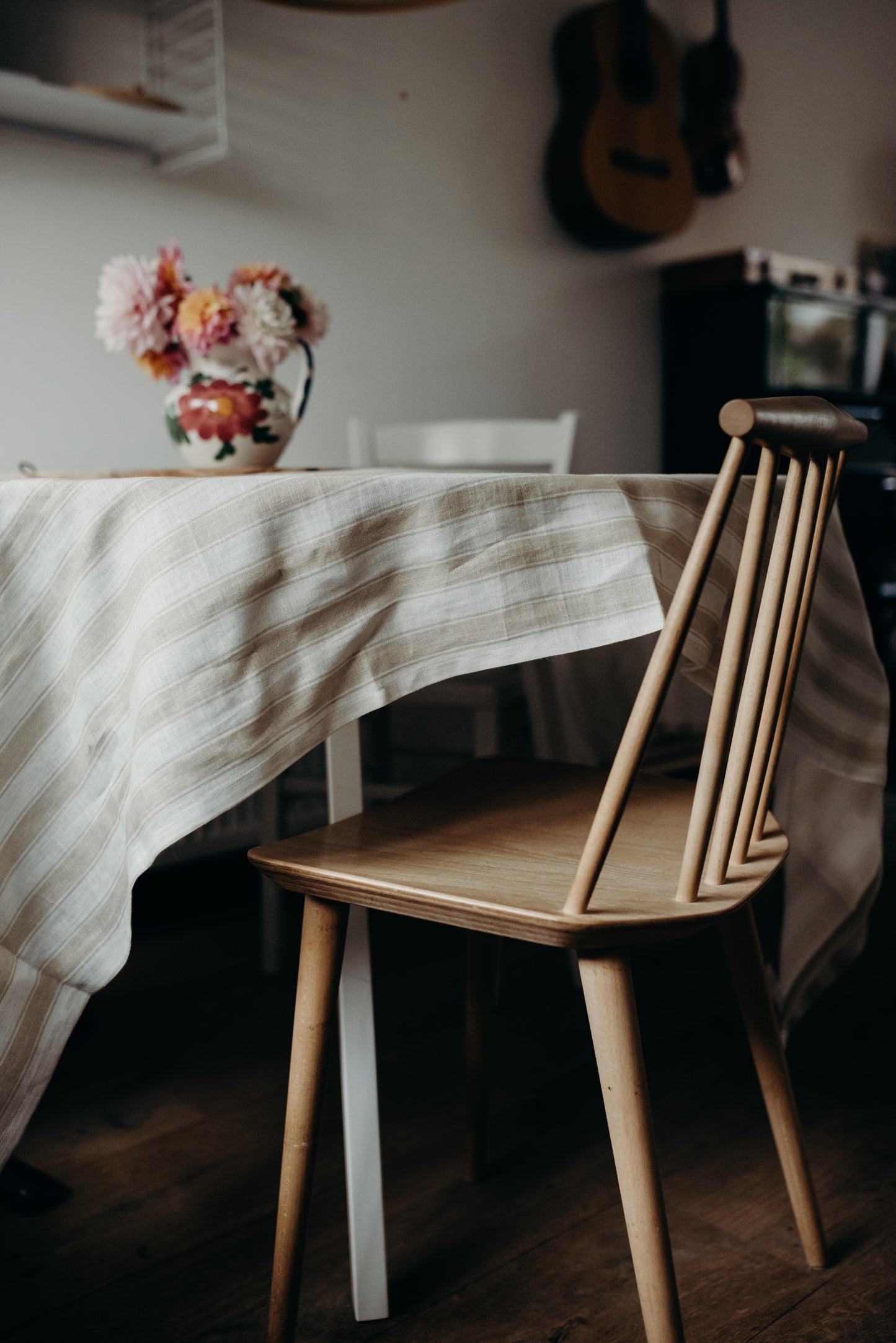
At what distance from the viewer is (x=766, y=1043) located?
1035mm

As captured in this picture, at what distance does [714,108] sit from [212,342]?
8.13ft

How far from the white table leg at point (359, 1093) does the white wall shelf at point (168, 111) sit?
145cm

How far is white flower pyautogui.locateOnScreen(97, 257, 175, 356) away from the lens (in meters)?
1.29

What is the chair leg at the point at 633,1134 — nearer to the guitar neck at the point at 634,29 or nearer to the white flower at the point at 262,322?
the white flower at the point at 262,322

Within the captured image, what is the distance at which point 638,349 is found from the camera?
10.6 ft

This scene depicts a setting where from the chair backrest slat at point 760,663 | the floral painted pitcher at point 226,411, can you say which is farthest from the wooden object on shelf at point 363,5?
the chair backrest slat at point 760,663

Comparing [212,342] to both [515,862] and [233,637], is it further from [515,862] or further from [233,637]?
[515,862]

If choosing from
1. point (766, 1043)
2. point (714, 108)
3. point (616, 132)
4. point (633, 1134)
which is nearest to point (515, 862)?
point (633, 1134)

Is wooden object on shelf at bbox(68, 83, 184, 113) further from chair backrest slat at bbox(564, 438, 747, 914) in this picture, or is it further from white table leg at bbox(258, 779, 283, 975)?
chair backrest slat at bbox(564, 438, 747, 914)

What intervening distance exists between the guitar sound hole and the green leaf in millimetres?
1965

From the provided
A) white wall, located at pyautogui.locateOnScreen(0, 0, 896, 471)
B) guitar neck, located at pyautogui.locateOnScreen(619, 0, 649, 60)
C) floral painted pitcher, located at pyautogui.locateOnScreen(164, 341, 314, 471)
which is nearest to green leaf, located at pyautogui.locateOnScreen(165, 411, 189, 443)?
floral painted pitcher, located at pyautogui.locateOnScreen(164, 341, 314, 471)

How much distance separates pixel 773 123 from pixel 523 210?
122 cm

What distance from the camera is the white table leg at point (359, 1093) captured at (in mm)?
970

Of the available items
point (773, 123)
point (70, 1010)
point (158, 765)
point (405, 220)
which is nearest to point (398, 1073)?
point (70, 1010)
